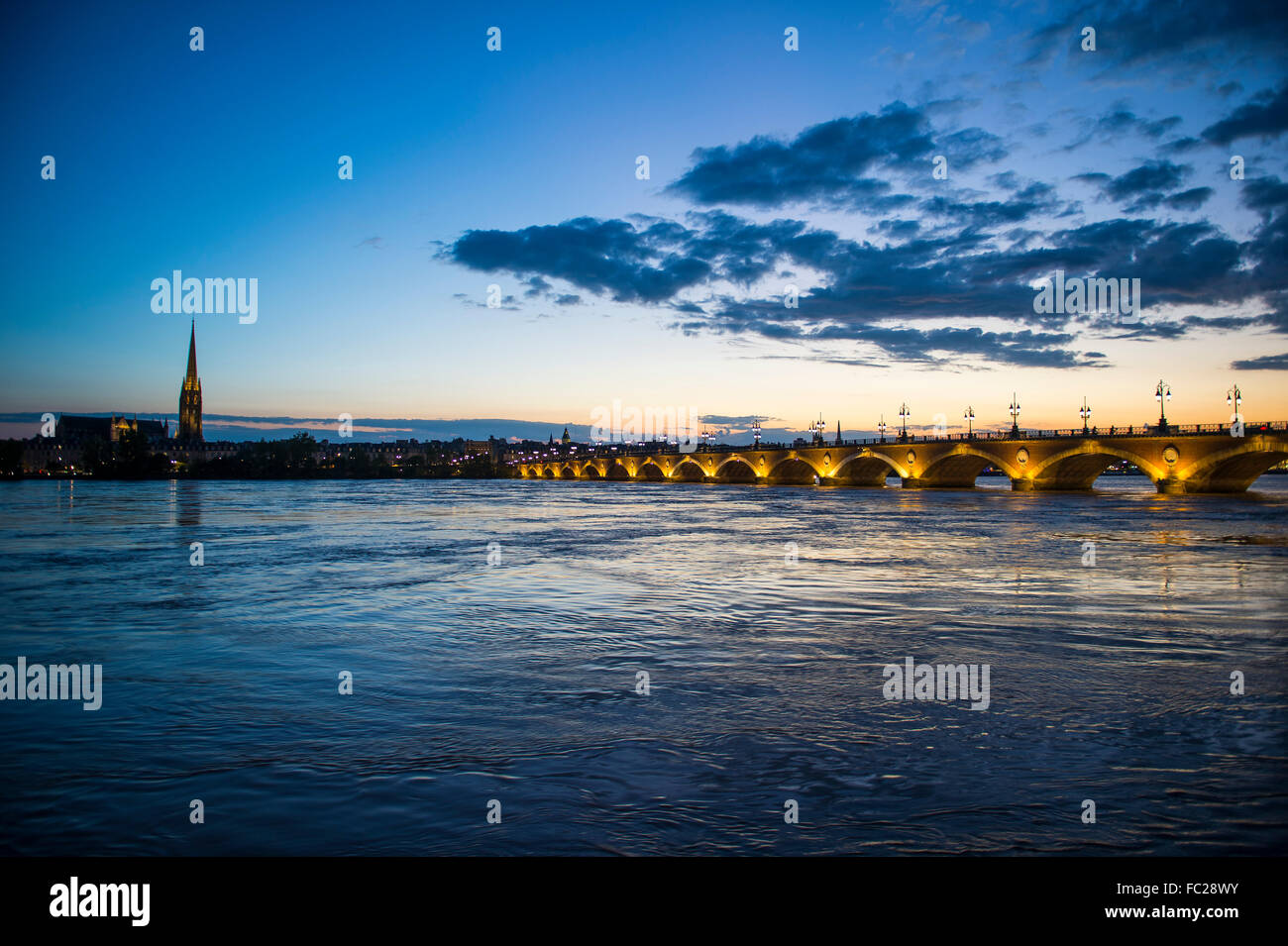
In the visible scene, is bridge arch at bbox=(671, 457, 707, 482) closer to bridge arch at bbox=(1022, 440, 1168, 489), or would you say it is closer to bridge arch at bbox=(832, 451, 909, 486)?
bridge arch at bbox=(832, 451, 909, 486)

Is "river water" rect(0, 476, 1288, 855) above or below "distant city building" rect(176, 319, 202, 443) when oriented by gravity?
below

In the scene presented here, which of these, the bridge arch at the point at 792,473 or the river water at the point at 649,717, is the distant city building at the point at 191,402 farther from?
the river water at the point at 649,717

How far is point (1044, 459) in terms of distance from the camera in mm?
69500

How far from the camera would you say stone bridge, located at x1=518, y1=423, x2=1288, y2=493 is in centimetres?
5634

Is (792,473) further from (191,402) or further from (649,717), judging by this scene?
(191,402)

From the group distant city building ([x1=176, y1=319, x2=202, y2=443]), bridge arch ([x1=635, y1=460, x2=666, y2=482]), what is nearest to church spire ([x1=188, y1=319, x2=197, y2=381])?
distant city building ([x1=176, y1=319, x2=202, y2=443])

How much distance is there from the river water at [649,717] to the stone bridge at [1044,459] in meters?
46.8

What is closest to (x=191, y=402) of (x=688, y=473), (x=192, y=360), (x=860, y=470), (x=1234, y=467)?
(x=192, y=360)

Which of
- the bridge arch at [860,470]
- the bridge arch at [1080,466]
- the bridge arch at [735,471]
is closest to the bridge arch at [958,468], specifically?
the bridge arch at [1080,466]

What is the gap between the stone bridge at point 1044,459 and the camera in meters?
56.3

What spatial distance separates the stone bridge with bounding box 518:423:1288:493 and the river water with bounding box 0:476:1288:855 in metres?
46.8
